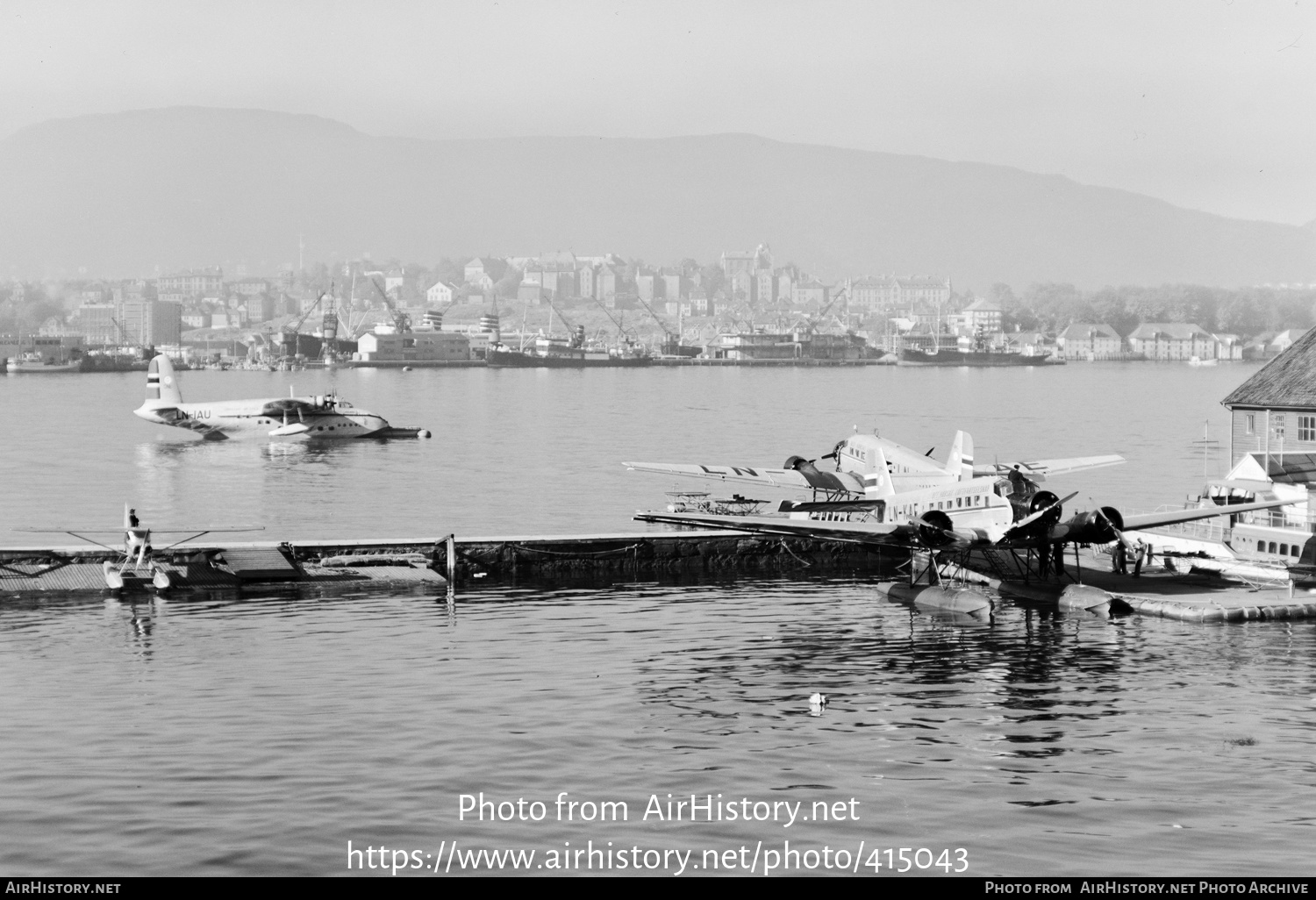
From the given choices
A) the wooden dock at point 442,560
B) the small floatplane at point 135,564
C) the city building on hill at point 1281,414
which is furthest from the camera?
the city building on hill at point 1281,414

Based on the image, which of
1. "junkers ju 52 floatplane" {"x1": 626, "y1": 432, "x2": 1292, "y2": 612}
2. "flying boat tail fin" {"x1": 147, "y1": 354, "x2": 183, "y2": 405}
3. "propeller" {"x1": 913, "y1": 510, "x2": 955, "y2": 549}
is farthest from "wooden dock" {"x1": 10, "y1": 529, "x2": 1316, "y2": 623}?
"flying boat tail fin" {"x1": 147, "y1": 354, "x2": 183, "y2": 405}

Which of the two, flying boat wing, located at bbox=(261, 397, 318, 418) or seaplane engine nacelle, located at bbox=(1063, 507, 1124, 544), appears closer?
seaplane engine nacelle, located at bbox=(1063, 507, 1124, 544)

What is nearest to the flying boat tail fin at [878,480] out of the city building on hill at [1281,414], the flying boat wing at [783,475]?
the flying boat wing at [783,475]

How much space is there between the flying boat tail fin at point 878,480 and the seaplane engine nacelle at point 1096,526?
898 cm

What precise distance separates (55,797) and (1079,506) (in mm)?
55456

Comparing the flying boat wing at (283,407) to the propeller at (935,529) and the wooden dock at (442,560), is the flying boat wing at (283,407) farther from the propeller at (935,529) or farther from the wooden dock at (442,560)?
the propeller at (935,529)

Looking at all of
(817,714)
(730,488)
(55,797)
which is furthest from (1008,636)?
(730,488)

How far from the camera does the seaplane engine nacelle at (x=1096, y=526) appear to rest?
144 feet

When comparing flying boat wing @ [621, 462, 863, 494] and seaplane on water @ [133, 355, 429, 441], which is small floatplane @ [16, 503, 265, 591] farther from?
seaplane on water @ [133, 355, 429, 441]

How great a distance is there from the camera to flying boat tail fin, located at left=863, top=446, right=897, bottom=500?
53000 millimetres

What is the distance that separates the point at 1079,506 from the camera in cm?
7288

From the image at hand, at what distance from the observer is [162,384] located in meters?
136

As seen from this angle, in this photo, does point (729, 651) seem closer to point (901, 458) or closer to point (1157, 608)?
point (1157, 608)
